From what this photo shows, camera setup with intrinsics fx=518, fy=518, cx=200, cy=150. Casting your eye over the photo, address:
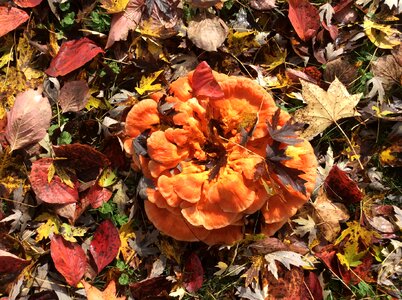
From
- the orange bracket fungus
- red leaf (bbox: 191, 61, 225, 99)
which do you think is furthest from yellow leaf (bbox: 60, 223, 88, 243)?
red leaf (bbox: 191, 61, 225, 99)

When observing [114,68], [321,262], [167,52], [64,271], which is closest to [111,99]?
[114,68]

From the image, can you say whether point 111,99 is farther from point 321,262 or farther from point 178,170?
point 321,262

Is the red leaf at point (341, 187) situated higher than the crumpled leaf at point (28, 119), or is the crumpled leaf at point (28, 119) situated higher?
the crumpled leaf at point (28, 119)

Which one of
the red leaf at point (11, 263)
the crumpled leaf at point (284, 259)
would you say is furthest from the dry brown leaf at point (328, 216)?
the red leaf at point (11, 263)

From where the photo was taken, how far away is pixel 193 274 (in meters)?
3.48

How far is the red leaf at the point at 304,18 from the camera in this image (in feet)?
12.0

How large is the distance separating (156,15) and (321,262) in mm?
2053

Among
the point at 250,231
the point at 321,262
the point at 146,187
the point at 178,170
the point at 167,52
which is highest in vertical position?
the point at 167,52

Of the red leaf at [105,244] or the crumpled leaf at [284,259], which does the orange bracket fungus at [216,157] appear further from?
the red leaf at [105,244]

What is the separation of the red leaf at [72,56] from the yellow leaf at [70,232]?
1.04 m

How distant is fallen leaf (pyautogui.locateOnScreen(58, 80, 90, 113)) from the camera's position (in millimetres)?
3559

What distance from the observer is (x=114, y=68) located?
11.9ft

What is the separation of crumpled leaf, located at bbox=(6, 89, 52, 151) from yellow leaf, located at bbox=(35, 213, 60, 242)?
50cm

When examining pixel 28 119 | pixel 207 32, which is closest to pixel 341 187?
pixel 207 32
